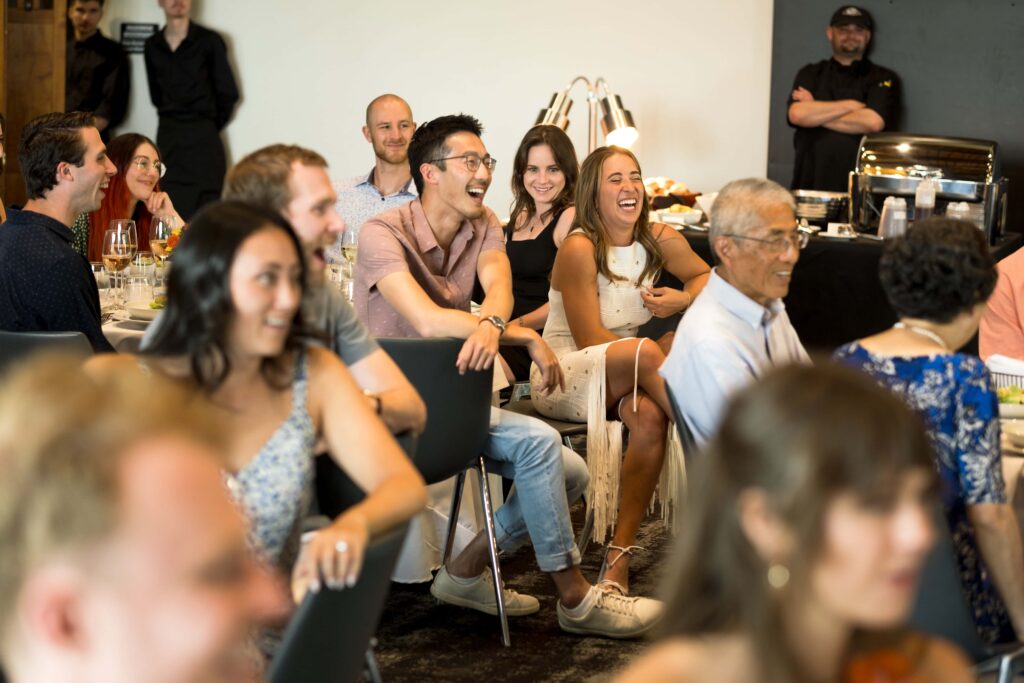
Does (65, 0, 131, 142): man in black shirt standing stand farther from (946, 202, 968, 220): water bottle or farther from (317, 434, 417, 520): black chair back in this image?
(317, 434, 417, 520): black chair back

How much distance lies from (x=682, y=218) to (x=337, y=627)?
4.79 metres

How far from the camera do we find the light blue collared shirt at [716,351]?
2764mm

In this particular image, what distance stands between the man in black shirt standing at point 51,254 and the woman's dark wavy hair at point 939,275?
2018 mm

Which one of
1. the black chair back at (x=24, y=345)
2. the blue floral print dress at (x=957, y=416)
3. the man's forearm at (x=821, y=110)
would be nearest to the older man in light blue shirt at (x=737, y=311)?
the blue floral print dress at (x=957, y=416)

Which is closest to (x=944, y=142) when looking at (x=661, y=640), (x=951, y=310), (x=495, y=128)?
(x=495, y=128)

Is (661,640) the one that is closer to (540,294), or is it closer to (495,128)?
(540,294)

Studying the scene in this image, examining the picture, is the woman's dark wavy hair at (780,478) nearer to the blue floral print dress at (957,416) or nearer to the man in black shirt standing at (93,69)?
the blue floral print dress at (957,416)

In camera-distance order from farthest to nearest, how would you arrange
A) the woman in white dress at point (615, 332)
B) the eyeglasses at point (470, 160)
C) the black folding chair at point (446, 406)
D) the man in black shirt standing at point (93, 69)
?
the man in black shirt standing at point (93, 69)
the eyeglasses at point (470, 160)
the woman in white dress at point (615, 332)
the black folding chair at point (446, 406)

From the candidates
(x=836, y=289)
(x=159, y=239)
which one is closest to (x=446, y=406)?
(x=159, y=239)

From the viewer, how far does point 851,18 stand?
23.8ft

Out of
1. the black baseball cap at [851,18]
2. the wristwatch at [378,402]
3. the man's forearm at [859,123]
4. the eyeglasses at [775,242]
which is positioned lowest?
the wristwatch at [378,402]

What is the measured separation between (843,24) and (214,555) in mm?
6896

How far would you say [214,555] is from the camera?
93 centimetres

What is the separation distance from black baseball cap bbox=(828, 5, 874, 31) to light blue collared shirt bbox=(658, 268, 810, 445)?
467cm
